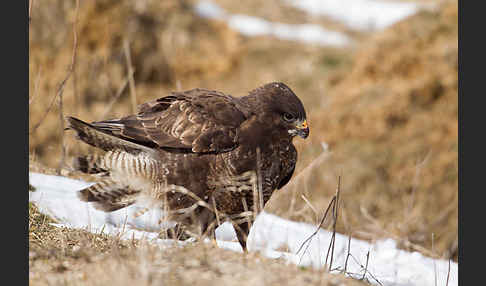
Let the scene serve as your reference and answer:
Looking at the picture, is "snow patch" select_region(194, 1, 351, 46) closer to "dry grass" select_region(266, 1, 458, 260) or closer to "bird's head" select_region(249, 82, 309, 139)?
"dry grass" select_region(266, 1, 458, 260)

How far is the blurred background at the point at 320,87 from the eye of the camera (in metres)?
6.14

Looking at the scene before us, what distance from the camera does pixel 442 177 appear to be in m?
7.39

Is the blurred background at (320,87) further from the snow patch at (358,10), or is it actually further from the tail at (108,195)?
the snow patch at (358,10)

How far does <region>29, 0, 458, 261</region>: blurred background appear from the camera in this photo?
6145 millimetres

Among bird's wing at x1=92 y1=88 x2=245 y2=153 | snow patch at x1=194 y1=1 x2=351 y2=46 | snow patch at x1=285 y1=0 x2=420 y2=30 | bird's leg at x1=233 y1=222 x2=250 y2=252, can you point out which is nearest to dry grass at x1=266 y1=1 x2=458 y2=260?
bird's leg at x1=233 y1=222 x2=250 y2=252

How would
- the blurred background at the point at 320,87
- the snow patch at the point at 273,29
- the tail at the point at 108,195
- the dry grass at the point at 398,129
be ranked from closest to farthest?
1. the tail at the point at 108,195
2. the blurred background at the point at 320,87
3. the dry grass at the point at 398,129
4. the snow patch at the point at 273,29

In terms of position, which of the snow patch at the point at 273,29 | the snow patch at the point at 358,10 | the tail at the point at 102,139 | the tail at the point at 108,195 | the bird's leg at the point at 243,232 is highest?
the snow patch at the point at 358,10

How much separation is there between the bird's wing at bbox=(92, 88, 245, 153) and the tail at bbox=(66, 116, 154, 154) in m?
0.03

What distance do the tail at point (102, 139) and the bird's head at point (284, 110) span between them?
0.73 metres

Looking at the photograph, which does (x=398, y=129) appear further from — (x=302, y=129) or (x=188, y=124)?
(x=188, y=124)

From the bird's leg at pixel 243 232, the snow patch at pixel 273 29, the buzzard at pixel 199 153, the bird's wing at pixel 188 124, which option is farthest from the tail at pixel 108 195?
the snow patch at pixel 273 29

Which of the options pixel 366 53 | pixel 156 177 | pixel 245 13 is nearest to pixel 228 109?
pixel 156 177

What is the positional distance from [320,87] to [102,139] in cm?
379

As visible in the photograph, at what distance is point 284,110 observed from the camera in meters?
3.16
